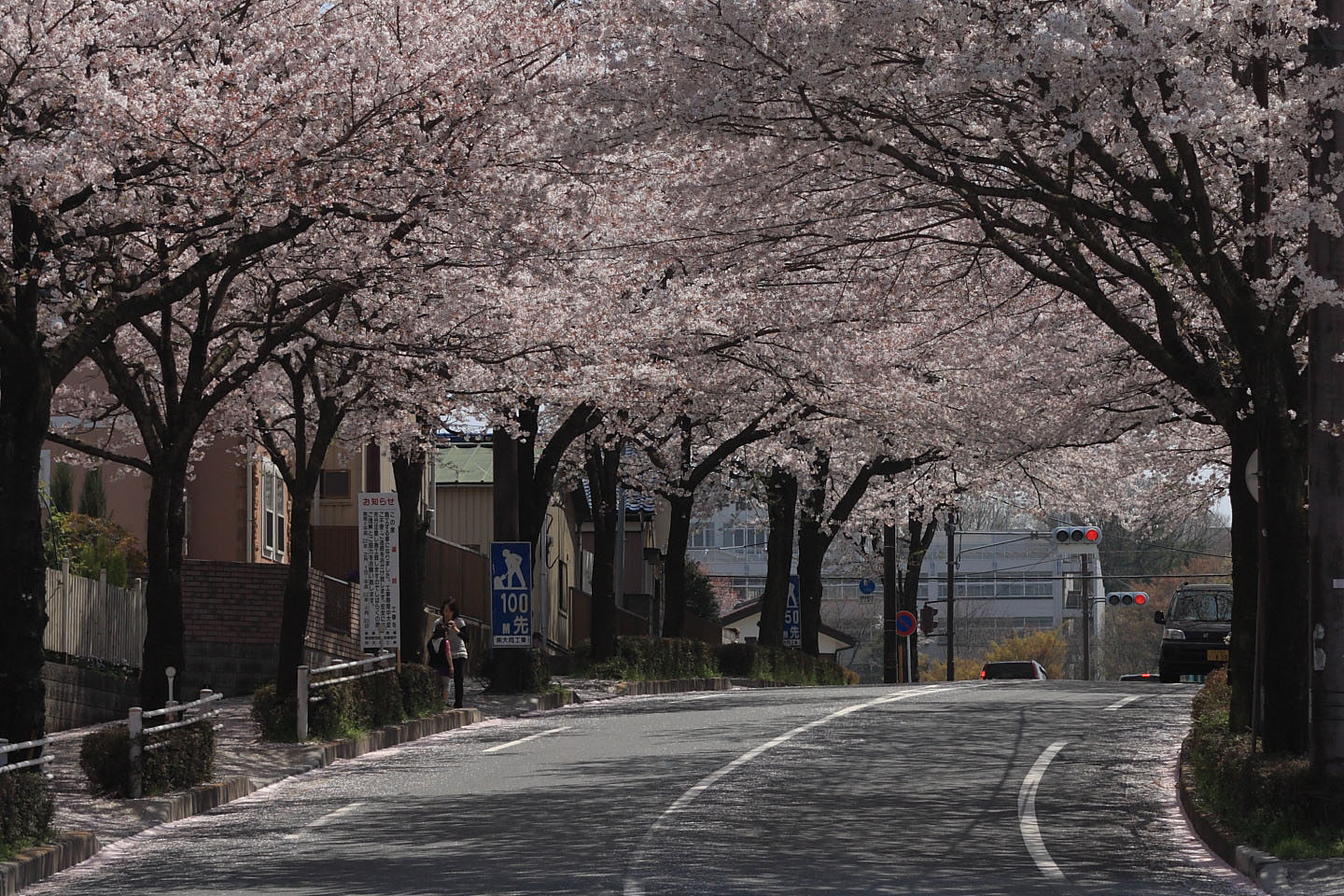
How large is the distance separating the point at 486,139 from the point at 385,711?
902 centimetres

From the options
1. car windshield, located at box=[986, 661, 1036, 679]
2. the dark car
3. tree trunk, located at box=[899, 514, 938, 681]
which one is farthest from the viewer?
tree trunk, located at box=[899, 514, 938, 681]

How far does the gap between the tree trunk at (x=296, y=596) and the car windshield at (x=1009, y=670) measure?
3194 cm

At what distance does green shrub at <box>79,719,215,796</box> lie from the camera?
15.5 m

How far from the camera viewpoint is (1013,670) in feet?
165

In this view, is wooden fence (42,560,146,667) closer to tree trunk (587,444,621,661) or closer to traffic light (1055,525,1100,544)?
tree trunk (587,444,621,661)

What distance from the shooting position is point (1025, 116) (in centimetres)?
1447

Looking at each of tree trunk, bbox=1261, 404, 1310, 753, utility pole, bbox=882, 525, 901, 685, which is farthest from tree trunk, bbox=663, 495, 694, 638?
tree trunk, bbox=1261, 404, 1310, 753

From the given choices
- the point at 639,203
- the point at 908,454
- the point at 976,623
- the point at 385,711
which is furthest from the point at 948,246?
the point at 976,623

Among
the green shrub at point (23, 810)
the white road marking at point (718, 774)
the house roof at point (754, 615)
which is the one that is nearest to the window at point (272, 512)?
the white road marking at point (718, 774)

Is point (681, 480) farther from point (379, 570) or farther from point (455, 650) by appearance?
point (379, 570)

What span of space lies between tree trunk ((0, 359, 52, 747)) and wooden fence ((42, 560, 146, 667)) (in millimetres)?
8083

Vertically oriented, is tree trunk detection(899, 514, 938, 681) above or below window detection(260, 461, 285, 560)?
below

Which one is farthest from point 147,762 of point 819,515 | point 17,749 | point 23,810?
point 819,515

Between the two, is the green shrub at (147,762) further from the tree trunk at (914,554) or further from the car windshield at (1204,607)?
the tree trunk at (914,554)
